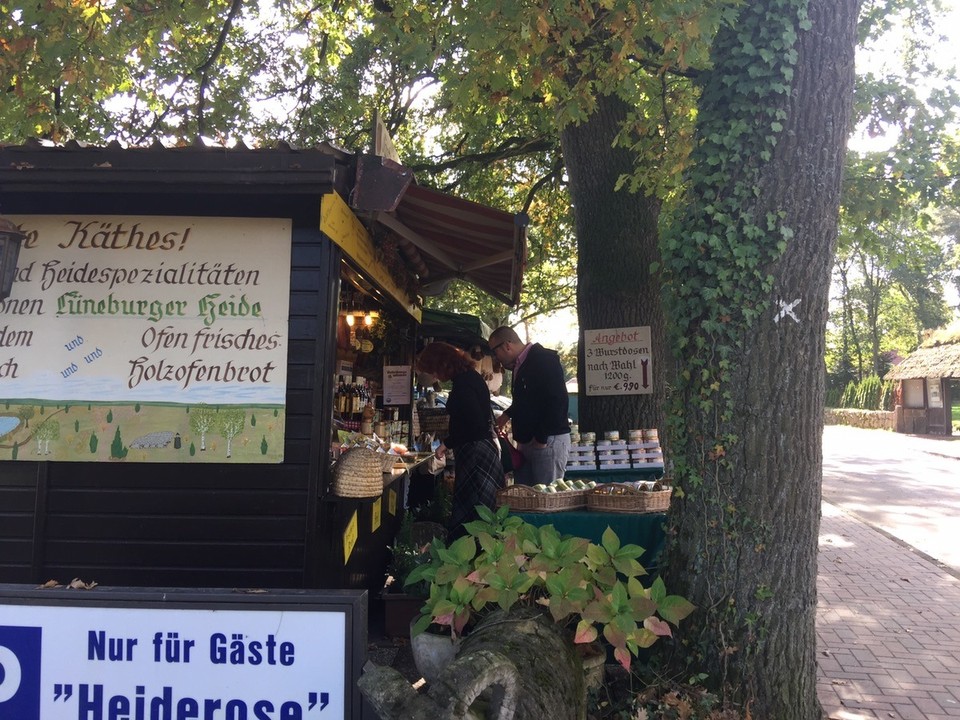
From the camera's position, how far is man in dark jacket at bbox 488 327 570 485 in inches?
232

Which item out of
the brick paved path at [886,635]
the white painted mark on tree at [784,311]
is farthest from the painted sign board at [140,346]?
the brick paved path at [886,635]

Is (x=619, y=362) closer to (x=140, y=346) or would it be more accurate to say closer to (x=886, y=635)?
(x=886, y=635)

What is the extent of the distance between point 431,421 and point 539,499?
607 cm

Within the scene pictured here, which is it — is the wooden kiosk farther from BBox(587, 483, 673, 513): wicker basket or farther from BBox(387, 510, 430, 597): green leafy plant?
BBox(587, 483, 673, 513): wicker basket

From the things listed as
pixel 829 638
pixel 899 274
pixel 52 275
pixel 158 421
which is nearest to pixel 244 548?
pixel 158 421

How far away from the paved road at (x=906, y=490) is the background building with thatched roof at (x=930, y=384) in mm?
4244

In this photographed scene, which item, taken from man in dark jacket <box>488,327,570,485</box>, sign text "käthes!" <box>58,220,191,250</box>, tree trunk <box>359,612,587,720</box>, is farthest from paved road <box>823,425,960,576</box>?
sign text "käthes!" <box>58,220,191,250</box>

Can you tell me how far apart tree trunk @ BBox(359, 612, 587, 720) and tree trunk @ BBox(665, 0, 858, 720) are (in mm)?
904

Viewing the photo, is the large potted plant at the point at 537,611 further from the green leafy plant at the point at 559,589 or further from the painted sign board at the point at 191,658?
the painted sign board at the point at 191,658

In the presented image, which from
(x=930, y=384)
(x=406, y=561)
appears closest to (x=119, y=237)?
(x=406, y=561)

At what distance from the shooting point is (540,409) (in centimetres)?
594

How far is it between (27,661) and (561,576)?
197cm

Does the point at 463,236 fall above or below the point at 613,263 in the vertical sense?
below

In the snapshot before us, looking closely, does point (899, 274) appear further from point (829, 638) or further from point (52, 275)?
point (52, 275)
